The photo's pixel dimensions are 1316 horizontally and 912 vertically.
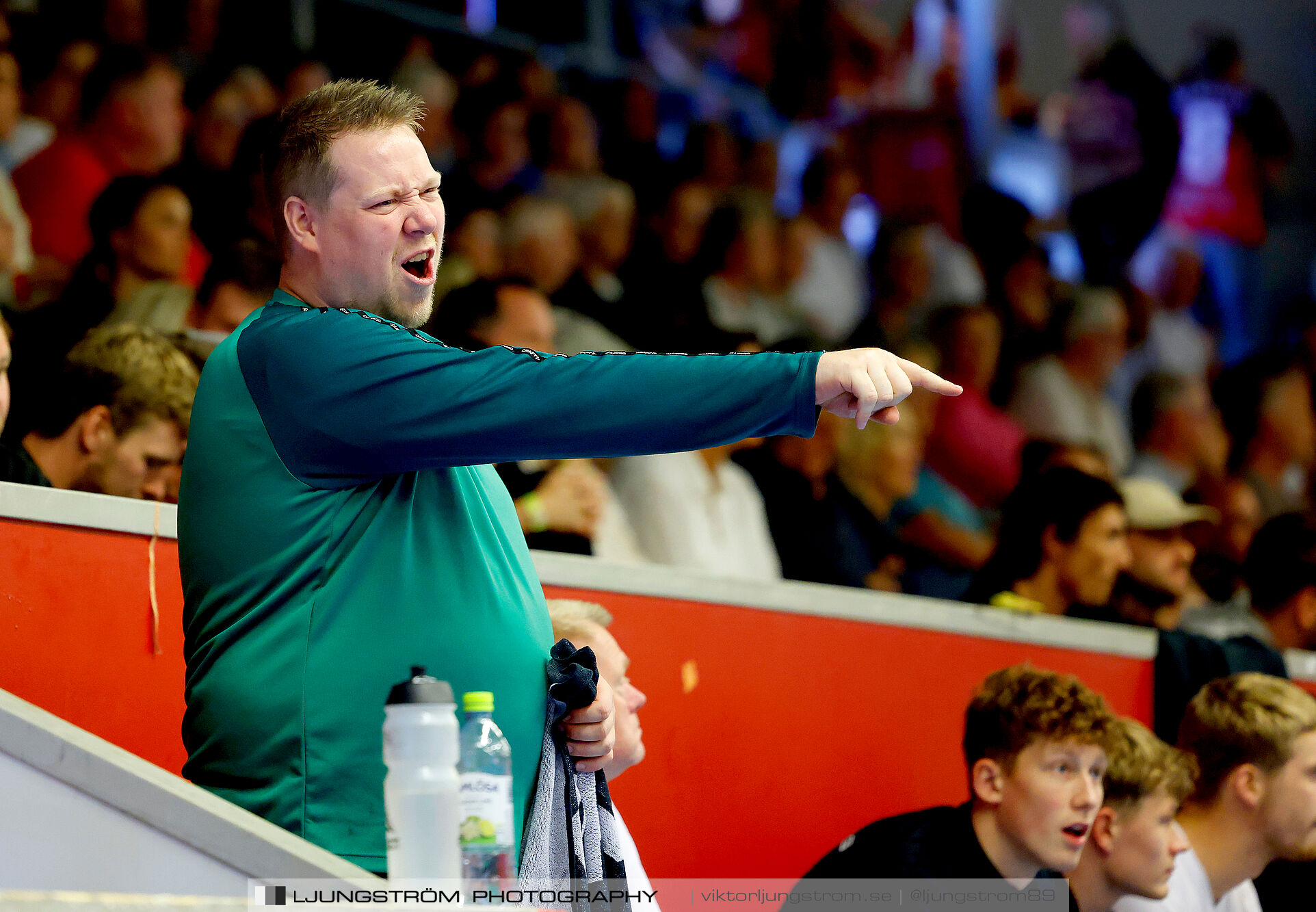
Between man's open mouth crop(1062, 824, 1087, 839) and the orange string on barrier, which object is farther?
man's open mouth crop(1062, 824, 1087, 839)

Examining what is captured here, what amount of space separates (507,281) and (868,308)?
2892mm

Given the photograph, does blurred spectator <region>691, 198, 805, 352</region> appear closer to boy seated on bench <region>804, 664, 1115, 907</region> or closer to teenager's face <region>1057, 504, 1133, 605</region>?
teenager's face <region>1057, 504, 1133, 605</region>

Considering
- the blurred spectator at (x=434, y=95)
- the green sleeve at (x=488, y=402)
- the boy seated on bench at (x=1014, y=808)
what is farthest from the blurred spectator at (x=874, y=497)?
the green sleeve at (x=488, y=402)

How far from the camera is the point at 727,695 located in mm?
3178

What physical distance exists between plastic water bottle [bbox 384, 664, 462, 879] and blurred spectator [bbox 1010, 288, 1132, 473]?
15.6ft

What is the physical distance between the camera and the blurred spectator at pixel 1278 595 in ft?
14.7

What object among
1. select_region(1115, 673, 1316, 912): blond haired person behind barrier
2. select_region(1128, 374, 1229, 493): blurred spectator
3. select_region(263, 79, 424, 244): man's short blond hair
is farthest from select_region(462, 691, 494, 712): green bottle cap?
select_region(1128, 374, 1229, 493): blurred spectator

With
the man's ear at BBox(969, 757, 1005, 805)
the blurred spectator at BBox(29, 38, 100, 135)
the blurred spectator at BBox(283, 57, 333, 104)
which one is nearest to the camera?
the man's ear at BBox(969, 757, 1005, 805)

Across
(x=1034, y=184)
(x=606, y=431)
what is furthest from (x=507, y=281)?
(x=1034, y=184)

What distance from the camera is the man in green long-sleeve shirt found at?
1592 millimetres

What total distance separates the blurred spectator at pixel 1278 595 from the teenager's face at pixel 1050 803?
1672 mm

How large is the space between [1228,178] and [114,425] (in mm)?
6842

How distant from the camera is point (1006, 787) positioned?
2865 millimetres

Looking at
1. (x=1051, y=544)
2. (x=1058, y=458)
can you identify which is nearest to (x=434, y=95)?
(x=1058, y=458)
